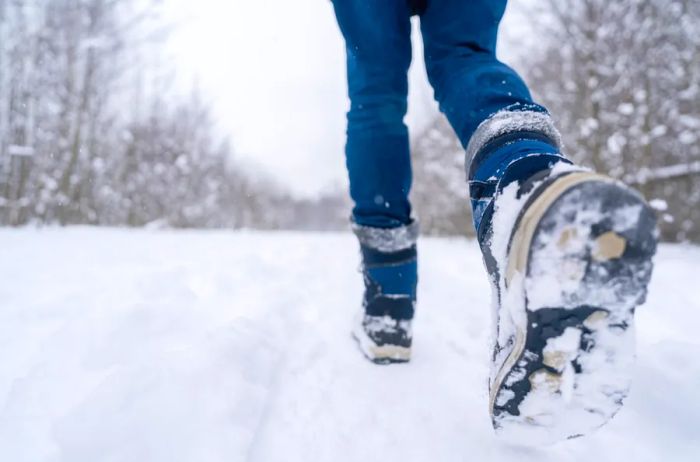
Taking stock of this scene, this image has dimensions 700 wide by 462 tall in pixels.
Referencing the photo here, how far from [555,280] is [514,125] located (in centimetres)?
25

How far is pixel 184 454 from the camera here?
0.53 metres

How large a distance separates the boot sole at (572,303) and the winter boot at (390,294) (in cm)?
38

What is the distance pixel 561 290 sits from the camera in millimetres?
415

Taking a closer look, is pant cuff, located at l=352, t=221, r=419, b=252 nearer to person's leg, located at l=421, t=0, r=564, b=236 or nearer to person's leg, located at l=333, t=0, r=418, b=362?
person's leg, located at l=333, t=0, r=418, b=362

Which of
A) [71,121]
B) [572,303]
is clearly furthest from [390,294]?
[71,121]

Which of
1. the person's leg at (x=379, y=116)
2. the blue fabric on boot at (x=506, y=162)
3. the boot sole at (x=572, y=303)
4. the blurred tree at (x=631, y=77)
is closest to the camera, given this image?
the boot sole at (x=572, y=303)

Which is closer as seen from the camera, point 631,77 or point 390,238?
point 390,238

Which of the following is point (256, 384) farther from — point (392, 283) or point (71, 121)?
point (71, 121)

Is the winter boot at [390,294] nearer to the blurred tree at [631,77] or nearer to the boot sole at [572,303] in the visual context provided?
the boot sole at [572,303]

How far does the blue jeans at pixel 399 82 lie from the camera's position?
65cm

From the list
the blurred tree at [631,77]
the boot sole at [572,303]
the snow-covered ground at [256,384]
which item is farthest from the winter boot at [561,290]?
the blurred tree at [631,77]

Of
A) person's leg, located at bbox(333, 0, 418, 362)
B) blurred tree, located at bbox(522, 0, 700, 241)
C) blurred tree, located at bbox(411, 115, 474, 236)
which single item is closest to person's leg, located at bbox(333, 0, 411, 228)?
person's leg, located at bbox(333, 0, 418, 362)

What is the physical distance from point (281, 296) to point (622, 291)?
100cm

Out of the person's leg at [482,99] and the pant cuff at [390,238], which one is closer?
the person's leg at [482,99]
